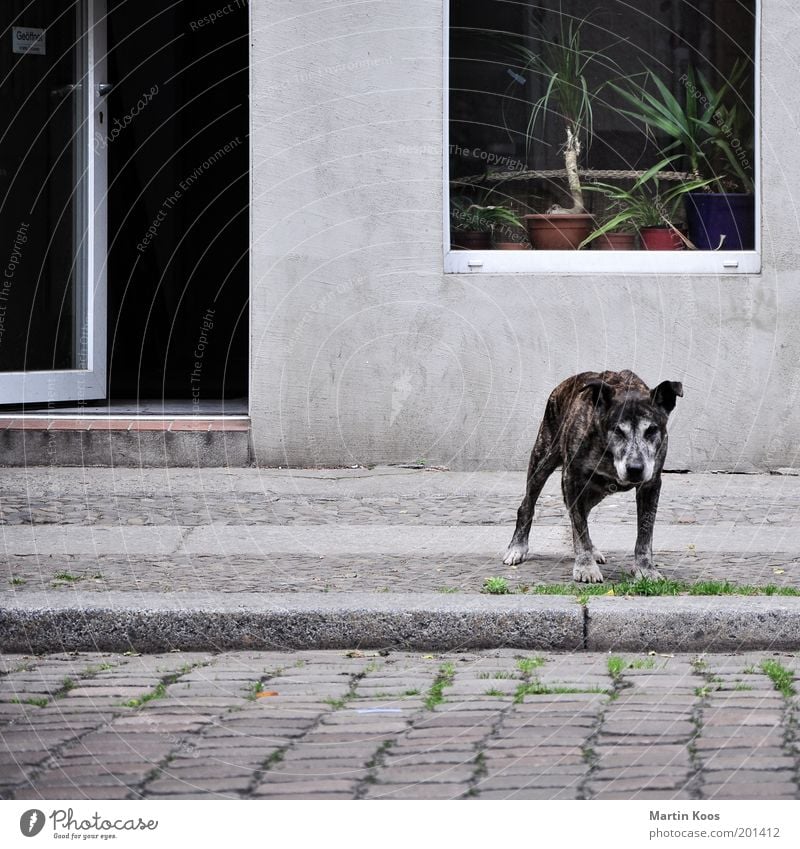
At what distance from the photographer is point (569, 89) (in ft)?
32.5

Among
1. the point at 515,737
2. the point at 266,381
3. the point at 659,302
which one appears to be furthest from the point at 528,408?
the point at 515,737

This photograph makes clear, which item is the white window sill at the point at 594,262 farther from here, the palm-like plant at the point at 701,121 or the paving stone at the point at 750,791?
the paving stone at the point at 750,791

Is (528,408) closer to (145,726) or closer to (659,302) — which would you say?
(659,302)

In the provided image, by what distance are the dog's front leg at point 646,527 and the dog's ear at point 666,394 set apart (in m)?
0.36

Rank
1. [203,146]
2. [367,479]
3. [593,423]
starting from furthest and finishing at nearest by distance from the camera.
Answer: [203,146] < [367,479] < [593,423]

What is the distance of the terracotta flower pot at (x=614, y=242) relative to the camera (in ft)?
31.9

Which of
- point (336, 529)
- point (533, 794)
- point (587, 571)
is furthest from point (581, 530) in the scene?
point (533, 794)

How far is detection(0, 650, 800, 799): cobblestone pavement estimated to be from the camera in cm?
364

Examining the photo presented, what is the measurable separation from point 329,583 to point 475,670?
1109 millimetres

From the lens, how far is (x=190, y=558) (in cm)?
653

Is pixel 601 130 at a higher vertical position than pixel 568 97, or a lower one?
lower

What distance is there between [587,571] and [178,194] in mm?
9105

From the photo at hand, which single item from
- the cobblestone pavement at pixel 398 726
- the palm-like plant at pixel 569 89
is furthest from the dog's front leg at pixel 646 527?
the palm-like plant at pixel 569 89

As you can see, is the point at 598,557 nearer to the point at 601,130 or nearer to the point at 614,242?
the point at 614,242
